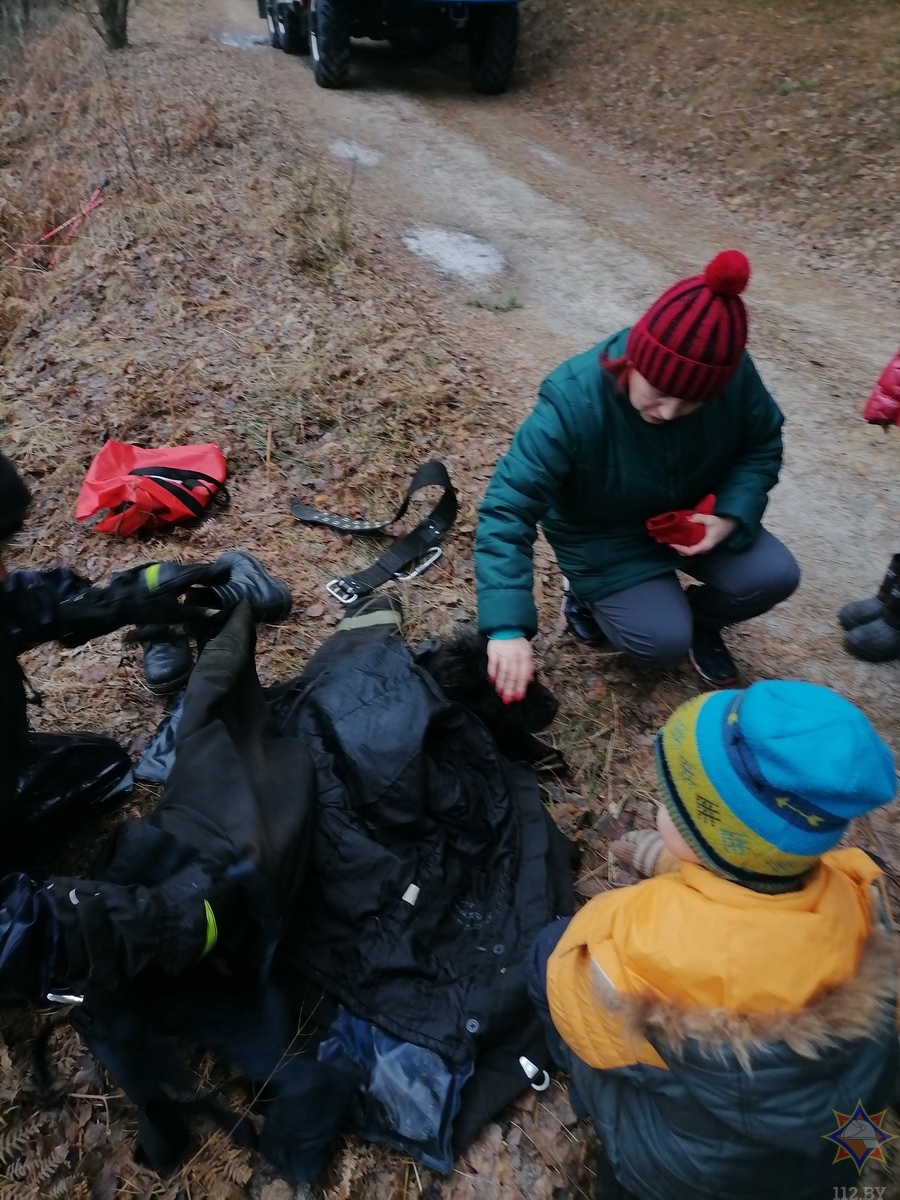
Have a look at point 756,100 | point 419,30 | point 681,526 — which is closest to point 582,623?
point 681,526

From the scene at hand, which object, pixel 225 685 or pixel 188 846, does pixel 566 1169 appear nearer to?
pixel 188 846

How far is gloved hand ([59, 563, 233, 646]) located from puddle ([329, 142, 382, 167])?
253 inches

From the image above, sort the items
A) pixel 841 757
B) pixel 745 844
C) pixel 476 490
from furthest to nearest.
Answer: pixel 476 490 → pixel 745 844 → pixel 841 757

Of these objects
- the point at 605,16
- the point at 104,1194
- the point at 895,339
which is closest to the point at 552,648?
the point at 104,1194

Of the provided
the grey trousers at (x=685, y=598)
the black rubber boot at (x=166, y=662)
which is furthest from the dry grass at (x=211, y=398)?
the grey trousers at (x=685, y=598)

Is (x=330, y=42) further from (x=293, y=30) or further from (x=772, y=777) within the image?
(x=772, y=777)

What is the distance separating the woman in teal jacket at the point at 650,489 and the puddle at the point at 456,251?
3701mm

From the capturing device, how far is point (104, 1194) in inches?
66.4

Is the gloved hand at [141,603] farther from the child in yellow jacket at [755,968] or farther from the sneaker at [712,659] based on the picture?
the sneaker at [712,659]

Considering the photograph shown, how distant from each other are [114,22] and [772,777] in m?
12.9

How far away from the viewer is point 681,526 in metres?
2.42

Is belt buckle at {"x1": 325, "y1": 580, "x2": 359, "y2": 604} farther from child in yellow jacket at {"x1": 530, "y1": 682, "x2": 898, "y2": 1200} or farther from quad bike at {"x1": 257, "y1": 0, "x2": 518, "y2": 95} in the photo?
quad bike at {"x1": 257, "y1": 0, "x2": 518, "y2": 95}

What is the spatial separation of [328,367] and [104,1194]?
3.60 m

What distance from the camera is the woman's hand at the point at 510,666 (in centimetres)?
209
